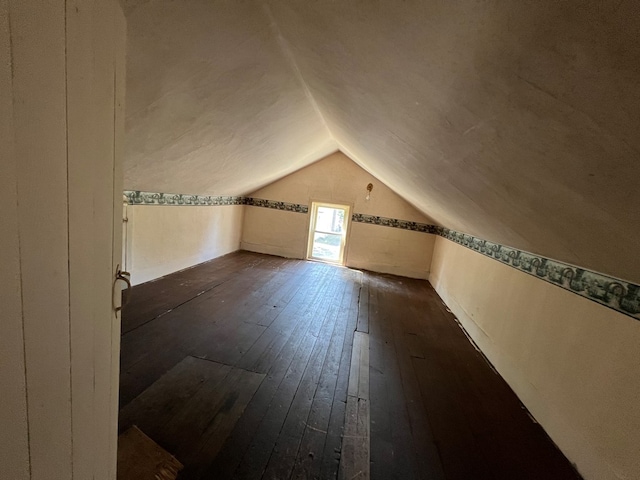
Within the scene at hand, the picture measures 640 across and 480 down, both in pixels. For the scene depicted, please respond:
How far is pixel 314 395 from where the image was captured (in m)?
1.67

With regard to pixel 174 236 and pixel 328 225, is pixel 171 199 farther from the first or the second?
pixel 328 225

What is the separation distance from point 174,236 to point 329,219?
2.69 m

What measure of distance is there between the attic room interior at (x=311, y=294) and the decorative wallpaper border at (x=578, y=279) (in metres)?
0.01

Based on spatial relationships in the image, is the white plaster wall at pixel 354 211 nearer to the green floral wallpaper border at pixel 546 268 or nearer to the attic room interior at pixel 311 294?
the green floral wallpaper border at pixel 546 268

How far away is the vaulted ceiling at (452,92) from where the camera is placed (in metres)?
0.55

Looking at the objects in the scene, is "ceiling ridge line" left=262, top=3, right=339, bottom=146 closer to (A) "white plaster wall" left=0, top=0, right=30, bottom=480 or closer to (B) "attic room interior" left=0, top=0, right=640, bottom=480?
(B) "attic room interior" left=0, top=0, right=640, bottom=480

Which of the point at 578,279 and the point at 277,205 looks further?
the point at 277,205

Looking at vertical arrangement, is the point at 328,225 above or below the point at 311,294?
above

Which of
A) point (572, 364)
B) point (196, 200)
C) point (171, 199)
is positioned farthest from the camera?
point (196, 200)

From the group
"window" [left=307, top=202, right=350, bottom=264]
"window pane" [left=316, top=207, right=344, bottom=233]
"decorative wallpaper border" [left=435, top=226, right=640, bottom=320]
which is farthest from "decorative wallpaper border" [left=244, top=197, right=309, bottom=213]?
"decorative wallpaper border" [left=435, top=226, right=640, bottom=320]

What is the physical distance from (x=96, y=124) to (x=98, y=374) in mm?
585

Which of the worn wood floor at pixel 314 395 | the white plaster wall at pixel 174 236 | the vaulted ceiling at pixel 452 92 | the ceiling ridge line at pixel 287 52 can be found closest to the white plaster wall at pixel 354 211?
the white plaster wall at pixel 174 236

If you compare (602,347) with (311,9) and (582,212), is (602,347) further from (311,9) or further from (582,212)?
(311,9)

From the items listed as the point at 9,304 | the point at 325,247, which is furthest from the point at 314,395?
the point at 325,247
